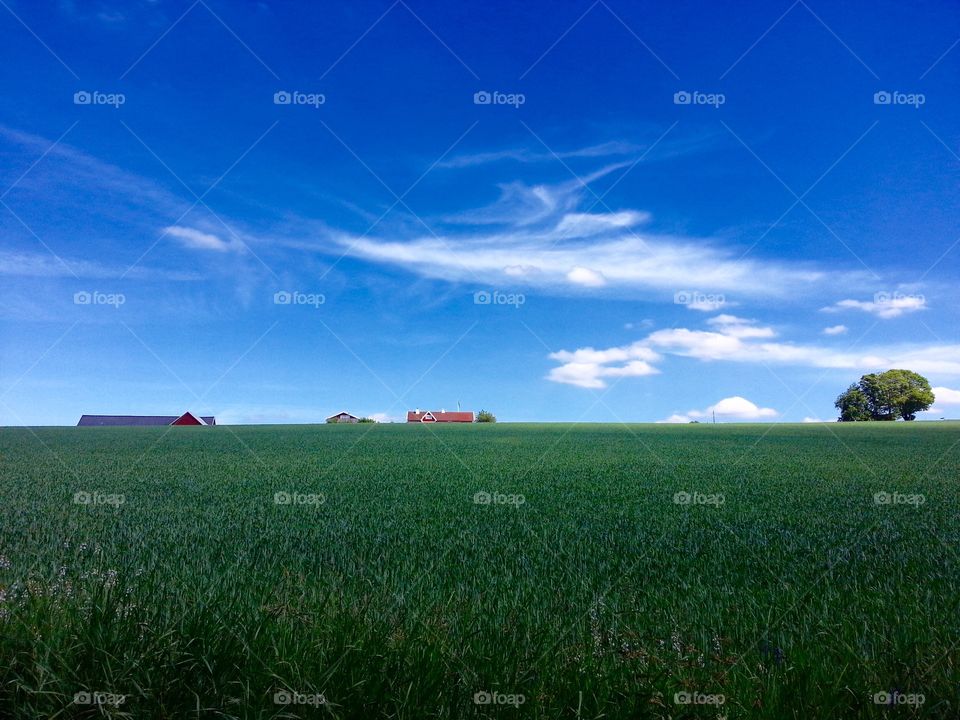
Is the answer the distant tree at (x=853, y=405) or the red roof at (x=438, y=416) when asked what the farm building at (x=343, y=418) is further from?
the distant tree at (x=853, y=405)

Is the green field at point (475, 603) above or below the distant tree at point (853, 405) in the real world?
below

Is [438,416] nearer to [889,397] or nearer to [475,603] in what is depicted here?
[889,397]

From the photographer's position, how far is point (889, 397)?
107 metres

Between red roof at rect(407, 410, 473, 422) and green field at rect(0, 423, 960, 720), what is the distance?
89266 millimetres

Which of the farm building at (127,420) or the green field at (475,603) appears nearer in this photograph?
the green field at (475,603)

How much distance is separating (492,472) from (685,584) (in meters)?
14.0

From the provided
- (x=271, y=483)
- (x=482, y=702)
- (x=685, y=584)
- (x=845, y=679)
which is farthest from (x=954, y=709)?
(x=271, y=483)

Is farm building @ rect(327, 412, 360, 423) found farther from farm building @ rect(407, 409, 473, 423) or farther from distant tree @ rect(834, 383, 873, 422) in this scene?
distant tree @ rect(834, 383, 873, 422)

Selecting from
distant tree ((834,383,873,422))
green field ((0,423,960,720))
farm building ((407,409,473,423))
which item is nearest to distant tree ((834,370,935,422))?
distant tree ((834,383,873,422))

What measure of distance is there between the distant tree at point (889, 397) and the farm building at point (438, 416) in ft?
237

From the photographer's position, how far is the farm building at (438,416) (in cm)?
10519

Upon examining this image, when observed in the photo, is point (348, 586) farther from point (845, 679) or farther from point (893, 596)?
point (893, 596)

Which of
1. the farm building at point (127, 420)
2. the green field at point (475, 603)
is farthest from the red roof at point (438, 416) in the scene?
the green field at point (475, 603)

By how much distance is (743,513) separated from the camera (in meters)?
12.7
